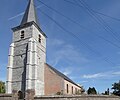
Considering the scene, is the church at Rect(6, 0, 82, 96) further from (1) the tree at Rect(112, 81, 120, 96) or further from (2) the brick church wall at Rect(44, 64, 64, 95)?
(1) the tree at Rect(112, 81, 120, 96)

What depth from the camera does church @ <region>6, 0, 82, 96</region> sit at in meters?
37.1

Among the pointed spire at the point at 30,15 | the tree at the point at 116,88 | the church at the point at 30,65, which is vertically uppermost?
the pointed spire at the point at 30,15

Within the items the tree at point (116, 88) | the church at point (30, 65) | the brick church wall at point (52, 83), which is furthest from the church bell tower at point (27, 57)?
the tree at point (116, 88)

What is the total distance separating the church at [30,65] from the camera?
122 feet

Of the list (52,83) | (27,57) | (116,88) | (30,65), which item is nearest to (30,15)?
(27,57)

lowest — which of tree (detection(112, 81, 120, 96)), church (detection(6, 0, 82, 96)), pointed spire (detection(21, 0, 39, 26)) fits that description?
tree (detection(112, 81, 120, 96))

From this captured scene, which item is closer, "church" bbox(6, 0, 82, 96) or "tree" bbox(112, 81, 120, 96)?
"church" bbox(6, 0, 82, 96)

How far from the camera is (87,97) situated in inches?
826

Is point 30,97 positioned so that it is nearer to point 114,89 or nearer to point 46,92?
point 46,92

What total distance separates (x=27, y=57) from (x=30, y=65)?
1.78 meters

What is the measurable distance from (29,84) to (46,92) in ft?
15.8

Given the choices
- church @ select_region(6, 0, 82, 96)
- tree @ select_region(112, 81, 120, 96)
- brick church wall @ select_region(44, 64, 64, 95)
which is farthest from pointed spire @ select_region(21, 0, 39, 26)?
tree @ select_region(112, 81, 120, 96)

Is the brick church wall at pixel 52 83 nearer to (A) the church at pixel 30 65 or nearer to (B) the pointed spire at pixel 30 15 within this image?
(A) the church at pixel 30 65

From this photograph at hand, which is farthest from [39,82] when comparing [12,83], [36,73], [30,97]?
[30,97]
